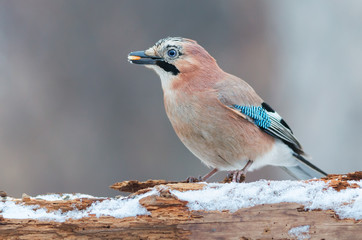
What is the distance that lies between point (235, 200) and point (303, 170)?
4.78 feet

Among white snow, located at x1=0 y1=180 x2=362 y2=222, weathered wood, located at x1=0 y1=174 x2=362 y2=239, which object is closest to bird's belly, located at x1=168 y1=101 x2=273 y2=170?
white snow, located at x1=0 y1=180 x2=362 y2=222

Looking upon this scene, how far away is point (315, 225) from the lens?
253 cm

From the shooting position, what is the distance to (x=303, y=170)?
396 centimetres

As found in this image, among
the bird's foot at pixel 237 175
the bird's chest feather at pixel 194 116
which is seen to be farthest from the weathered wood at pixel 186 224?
the bird's foot at pixel 237 175

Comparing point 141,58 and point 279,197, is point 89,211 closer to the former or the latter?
point 279,197

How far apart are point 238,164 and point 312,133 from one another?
7.79ft

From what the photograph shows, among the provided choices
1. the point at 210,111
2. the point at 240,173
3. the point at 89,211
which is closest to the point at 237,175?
the point at 240,173

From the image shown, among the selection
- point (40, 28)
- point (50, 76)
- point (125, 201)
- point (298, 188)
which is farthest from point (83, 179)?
point (298, 188)

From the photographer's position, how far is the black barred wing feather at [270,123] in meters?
3.53

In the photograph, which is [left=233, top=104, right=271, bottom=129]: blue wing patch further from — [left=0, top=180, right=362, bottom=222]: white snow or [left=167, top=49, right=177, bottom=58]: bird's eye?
[left=0, top=180, right=362, bottom=222]: white snow

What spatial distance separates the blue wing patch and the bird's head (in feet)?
1.06

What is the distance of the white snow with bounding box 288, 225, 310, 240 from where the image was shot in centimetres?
252

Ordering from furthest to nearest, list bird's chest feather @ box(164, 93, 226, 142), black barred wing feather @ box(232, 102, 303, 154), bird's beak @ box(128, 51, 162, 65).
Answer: black barred wing feather @ box(232, 102, 303, 154)
bird's beak @ box(128, 51, 162, 65)
bird's chest feather @ box(164, 93, 226, 142)

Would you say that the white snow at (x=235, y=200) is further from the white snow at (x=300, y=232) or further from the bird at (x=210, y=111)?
the bird at (x=210, y=111)
